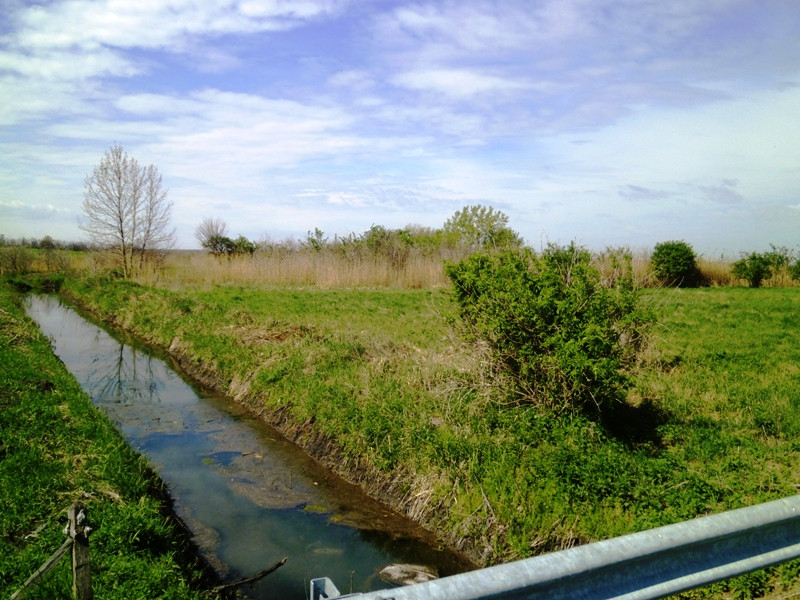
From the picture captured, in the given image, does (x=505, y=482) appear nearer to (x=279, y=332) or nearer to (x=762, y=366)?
(x=762, y=366)

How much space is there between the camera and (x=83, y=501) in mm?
5457

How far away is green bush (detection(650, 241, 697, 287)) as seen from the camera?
81.7ft

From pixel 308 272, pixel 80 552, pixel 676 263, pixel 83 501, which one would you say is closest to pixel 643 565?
pixel 80 552

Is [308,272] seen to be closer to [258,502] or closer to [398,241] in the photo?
[398,241]

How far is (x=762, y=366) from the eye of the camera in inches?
373

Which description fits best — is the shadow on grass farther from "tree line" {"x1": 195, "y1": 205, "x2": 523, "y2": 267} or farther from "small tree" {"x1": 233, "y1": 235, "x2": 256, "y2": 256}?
"small tree" {"x1": 233, "y1": 235, "x2": 256, "y2": 256}

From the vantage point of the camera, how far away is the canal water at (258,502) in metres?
5.83

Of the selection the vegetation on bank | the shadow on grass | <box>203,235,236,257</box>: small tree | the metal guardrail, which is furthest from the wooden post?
<box>203,235,236,257</box>: small tree

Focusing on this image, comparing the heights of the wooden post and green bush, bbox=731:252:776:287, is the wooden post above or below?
below

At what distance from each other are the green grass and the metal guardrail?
2.37 meters

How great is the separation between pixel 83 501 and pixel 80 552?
92.7 inches

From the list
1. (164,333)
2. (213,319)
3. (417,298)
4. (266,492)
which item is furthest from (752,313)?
(164,333)

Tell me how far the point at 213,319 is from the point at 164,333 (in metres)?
1.75

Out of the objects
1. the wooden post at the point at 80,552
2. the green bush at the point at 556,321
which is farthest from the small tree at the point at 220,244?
the wooden post at the point at 80,552
